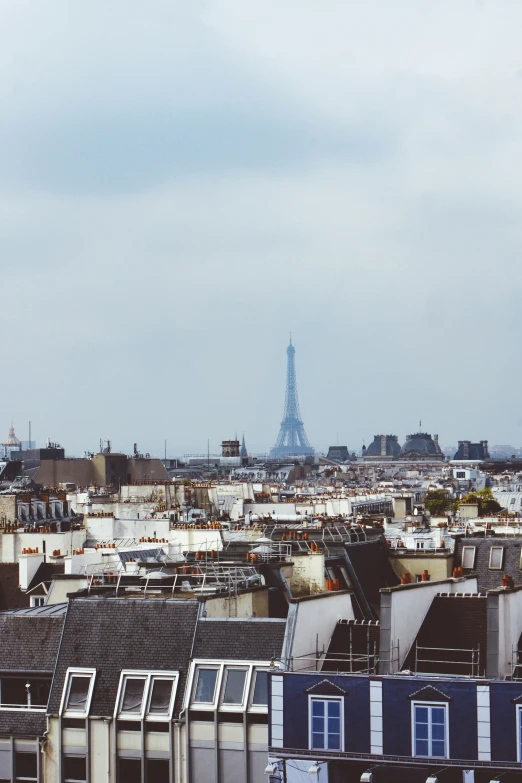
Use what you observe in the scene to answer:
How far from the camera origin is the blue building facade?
74.8ft

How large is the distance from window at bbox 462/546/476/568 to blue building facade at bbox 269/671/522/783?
1747 cm

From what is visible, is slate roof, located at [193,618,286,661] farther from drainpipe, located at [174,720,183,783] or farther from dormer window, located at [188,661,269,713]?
drainpipe, located at [174,720,183,783]

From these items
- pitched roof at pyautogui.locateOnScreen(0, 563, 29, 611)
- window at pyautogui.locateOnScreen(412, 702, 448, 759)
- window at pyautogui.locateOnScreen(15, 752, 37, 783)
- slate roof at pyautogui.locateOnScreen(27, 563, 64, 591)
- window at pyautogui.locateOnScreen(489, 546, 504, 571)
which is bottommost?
window at pyautogui.locateOnScreen(15, 752, 37, 783)

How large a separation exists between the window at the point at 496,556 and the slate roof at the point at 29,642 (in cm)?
1715

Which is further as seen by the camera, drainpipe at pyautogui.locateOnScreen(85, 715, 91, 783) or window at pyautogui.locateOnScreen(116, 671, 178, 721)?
drainpipe at pyautogui.locateOnScreen(85, 715, 91, 783)

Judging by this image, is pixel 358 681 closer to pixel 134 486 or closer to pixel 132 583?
pixel 132 583

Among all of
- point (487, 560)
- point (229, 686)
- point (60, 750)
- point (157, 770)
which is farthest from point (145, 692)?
point (487, 560)

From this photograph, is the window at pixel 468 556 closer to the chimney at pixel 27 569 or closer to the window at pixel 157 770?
the chimney at pixel 27 569

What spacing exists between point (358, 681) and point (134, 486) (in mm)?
77875

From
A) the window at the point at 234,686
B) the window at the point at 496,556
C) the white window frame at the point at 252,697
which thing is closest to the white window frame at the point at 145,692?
the window at the point at 234,686

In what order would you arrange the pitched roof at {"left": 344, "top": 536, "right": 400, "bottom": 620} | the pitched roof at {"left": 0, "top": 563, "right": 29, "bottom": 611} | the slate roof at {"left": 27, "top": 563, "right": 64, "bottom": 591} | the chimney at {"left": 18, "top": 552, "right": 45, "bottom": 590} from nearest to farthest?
the pitched roof at {"left": 344, "top": 536, "right": 400, "bottom": 620} → the pitched roof at {"left": 0, "top": 563, "right": 29, "bottom": 611} → the slate roof at {"left": 27, "top": 563, "right": 64, "bottom": 591} → the chimney at {"left": 18, "top": 552, "right": 45, "bottom": 590}

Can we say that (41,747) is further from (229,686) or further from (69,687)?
(229,686)

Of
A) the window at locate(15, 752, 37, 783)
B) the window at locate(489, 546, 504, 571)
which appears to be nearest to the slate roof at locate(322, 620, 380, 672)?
the window at locate(15, 752, 37, 783)

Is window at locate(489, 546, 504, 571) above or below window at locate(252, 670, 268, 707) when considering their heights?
above
